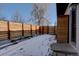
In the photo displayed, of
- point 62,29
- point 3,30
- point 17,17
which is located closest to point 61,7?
point 62,29

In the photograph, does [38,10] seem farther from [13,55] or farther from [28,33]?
[13,55]

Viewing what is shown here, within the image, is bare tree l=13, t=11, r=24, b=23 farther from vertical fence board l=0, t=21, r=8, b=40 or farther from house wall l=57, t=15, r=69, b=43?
house wall l=57, t=15, r=69, b=43

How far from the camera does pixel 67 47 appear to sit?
13.8ft

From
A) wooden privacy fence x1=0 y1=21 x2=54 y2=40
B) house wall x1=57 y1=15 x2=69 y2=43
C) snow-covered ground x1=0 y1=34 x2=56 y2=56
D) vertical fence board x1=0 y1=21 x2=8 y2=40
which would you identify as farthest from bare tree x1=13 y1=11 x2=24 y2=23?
house wall x1=57 y1=15 x2=69 y2=43

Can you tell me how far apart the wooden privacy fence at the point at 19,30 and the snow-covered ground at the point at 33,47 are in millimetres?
105

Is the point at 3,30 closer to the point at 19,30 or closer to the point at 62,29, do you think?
the point at 19,30

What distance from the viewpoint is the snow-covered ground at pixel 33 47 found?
388 centimetres

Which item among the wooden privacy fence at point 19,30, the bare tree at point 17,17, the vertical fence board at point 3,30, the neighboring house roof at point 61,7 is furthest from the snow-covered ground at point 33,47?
the neighboring house roof at point 61,7

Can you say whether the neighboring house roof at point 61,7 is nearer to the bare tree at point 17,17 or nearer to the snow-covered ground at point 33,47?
the snow-covered ground at point 33,47

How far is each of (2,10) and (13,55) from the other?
0.81 meters

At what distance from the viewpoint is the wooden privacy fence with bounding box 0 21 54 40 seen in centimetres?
393

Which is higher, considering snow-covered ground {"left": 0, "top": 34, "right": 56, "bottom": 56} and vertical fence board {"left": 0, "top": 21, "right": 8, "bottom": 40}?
vertical fence board {"left": 0, "top": 21, "right": 8, "bottom": 40}

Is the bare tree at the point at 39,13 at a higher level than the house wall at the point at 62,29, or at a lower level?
higher

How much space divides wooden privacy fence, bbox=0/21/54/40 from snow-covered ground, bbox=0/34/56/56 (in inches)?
4.2
